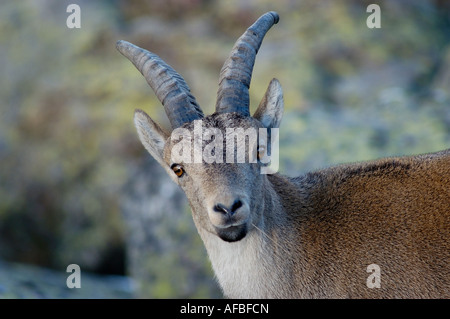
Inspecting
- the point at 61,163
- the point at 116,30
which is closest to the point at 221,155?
the point at 61,163

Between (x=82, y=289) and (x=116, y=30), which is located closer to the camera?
(x=82, y=289)

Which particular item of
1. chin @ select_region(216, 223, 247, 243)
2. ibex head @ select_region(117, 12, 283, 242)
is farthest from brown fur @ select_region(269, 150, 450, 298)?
chin @ select_region(216, 223, 247, 243)

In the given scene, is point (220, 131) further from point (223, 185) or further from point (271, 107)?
point (271, 107)

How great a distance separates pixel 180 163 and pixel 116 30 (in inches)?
696

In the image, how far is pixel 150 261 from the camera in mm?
12922

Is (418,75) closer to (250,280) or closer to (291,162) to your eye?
(291,162)

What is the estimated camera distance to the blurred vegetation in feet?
43.3

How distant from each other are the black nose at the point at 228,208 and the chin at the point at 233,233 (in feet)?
0.74

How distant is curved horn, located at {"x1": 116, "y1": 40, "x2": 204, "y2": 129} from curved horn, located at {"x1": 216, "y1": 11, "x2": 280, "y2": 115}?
36cm

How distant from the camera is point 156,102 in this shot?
18.6 meters

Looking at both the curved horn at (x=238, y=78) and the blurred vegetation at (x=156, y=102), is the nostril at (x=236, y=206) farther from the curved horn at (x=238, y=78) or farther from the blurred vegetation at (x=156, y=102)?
the blurred vegetation at (x=156, y=102)

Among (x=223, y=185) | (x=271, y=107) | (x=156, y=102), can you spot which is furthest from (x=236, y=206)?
(x=156, y=102)

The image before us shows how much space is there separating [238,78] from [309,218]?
200 centimetres
